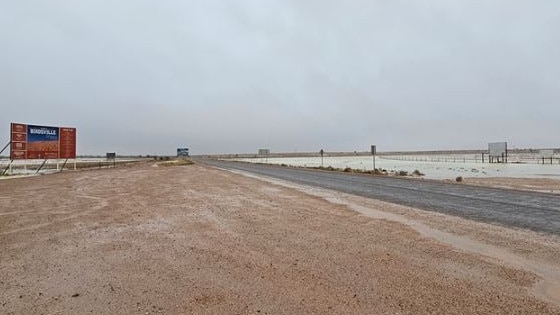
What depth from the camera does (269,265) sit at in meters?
6.81

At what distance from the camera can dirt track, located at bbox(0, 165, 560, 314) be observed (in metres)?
5.10

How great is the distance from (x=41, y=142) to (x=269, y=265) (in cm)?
4344

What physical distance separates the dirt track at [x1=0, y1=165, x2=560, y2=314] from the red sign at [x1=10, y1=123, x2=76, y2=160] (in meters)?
32.0

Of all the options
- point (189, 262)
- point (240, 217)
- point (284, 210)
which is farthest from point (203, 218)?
point (189, 262)

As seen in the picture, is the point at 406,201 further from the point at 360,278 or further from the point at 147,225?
the point at 360,278

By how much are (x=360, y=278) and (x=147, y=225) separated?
252 inches

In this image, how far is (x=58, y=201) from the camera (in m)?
16.3

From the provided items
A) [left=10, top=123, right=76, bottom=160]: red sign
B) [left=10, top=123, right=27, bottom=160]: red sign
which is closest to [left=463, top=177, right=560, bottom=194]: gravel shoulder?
[left=10, top=123, right=27, bottom=160]: red sign

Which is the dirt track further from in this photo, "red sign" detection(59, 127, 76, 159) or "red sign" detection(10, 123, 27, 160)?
"red sign" detection(59, 127, 76, 159)

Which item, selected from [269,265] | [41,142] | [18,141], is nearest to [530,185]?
[269,265]

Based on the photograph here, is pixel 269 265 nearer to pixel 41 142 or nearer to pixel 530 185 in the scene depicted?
pixel 530 185

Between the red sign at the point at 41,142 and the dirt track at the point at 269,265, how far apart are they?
3203cm

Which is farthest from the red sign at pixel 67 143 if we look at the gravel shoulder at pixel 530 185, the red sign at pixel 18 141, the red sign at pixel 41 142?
the gravel shoulder at pixel 530 185

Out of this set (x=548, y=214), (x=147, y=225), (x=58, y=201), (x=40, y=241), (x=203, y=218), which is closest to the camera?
(x=40, y=241)
